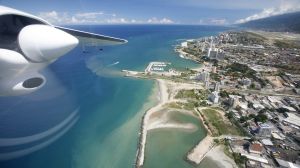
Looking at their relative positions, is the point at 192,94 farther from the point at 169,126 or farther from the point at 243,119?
the point at 169,126

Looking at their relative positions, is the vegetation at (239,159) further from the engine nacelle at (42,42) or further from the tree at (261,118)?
the engine nacelle at (42,42)

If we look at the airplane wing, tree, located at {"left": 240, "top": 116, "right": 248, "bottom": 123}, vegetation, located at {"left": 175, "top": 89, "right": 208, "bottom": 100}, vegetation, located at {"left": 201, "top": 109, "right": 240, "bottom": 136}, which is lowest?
vegetation, located at {"left": 201, "top": 109, "right": 240, "bottom": 136}

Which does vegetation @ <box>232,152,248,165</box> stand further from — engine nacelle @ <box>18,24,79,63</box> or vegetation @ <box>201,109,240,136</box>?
engine nacelle @ <box>18,24,79,63</box>

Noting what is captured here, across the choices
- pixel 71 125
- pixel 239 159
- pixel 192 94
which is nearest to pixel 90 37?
pixel 71 125

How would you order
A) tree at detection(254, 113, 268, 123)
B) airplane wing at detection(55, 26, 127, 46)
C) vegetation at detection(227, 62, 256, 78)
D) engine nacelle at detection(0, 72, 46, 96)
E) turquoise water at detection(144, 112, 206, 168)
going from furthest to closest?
vegetation at detection(227, 62, 256, 78), tree at detection(254, 113, 268, 123), turquoise water at detection(144, 112, 206, 168), airplane wing at detection(55, 26, 127, 46), engine nacelle at detection(0, 72, 46, 96)

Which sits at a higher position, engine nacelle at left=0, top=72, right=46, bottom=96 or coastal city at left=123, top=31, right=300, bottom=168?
engine nacelle at left=0, top=72, right=46, bottom=96

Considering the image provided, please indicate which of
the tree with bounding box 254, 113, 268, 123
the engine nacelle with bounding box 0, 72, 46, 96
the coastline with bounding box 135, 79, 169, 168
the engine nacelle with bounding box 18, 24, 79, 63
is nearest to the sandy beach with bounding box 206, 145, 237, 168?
the coastline with bounding box 135, 79, 169, 168

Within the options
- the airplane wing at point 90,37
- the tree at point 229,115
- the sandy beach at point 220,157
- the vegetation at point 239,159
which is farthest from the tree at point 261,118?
the airplane wing at point 90,37

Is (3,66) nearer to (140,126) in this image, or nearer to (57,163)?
(57,163)

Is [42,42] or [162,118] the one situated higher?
[42,42]
